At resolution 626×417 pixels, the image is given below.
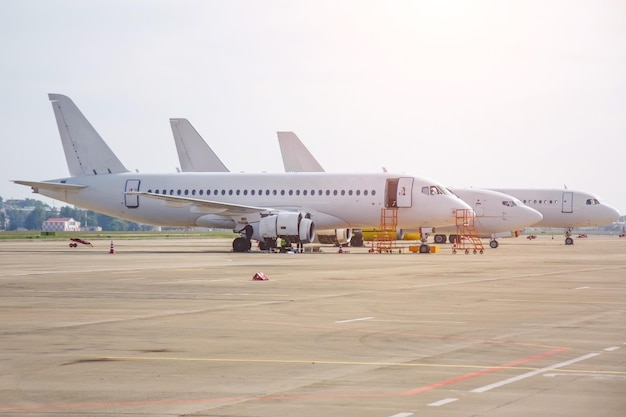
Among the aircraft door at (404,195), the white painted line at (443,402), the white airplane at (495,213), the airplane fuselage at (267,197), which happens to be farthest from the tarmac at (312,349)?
the white airplane at (495,213)

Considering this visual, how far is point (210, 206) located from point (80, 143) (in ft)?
39.5

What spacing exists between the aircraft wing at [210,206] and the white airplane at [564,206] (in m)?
34.8

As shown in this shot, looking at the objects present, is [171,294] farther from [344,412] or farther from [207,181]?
[207,181]

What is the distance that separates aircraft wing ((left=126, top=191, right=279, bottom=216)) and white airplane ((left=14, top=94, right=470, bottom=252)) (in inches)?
2.1

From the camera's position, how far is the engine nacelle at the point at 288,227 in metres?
57.7

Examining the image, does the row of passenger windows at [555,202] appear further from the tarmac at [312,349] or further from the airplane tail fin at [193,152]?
the tarmac at [312,349]

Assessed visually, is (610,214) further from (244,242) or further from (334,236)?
(244,242)

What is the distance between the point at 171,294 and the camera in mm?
26516

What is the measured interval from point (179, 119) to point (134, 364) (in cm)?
7493

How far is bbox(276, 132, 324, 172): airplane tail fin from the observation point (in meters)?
95.5

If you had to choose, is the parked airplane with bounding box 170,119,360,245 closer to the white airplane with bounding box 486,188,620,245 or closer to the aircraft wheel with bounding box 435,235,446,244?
the aircraft wheel with bounding box 435,235,446,244

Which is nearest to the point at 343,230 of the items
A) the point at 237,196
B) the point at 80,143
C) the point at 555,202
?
the point at 237,196

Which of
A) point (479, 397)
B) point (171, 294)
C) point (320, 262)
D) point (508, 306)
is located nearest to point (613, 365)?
point (479, 397)

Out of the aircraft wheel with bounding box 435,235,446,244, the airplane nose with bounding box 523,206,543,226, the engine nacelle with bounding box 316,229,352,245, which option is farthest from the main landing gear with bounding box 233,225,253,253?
the aircraft wheel with bounding box 435,235,446,244
